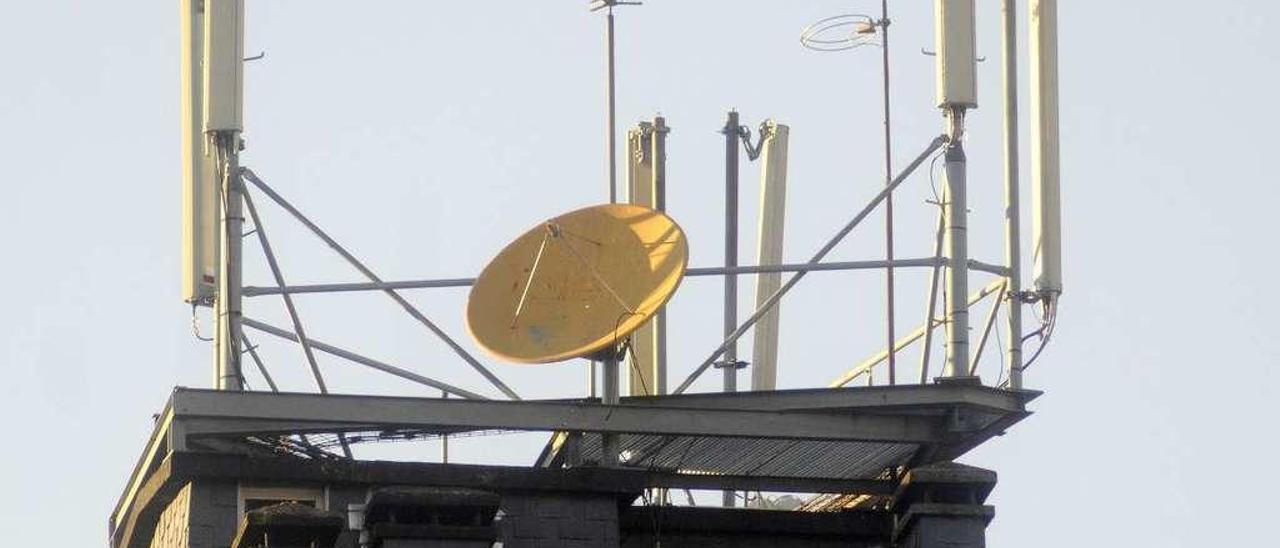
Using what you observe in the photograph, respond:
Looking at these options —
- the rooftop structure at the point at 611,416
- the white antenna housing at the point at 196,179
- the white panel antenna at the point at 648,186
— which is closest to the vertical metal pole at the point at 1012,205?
the rooftop structure at the point at 611,416

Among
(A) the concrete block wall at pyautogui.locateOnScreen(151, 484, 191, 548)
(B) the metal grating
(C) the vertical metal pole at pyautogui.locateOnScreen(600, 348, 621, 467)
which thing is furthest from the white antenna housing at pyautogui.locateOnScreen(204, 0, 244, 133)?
(B) the metal grating

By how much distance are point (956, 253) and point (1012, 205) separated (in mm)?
1240

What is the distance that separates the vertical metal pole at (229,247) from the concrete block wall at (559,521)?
14.5 feet

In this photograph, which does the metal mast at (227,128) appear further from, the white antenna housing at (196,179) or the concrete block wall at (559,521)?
the concrete block wall at (559,521)

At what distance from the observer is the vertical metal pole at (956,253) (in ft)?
136

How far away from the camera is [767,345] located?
1946 inches

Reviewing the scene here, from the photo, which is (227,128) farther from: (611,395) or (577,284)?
(611,395)

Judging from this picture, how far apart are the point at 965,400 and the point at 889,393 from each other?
960 mm

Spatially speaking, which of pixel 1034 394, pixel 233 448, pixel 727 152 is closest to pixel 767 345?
pixel 727 152

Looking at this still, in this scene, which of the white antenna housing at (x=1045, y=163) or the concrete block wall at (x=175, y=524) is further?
the white antenna housing at (x=1045, y=163)

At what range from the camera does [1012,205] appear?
1678 inches

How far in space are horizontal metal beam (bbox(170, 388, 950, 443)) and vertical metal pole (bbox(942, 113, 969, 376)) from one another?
3.23 feet

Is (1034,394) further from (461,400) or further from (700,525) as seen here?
(461,400)

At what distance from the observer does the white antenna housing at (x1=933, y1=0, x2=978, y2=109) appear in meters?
42.3
